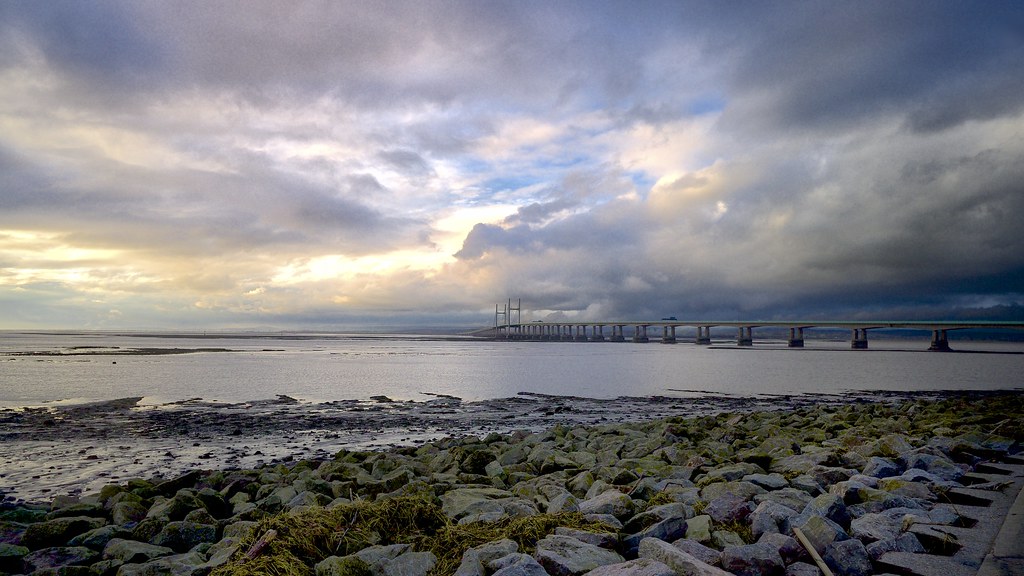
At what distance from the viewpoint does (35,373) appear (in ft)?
136

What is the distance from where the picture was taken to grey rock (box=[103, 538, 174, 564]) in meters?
6.59

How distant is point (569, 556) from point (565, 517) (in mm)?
1209

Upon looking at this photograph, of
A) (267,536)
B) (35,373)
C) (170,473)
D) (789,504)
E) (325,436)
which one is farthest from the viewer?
(35,373)

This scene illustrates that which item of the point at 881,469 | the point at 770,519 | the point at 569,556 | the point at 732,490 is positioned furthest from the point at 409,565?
the point at 881,469

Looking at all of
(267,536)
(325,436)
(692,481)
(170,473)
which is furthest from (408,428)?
(267,536)

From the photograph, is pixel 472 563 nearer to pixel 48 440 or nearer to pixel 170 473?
pixel 170 473

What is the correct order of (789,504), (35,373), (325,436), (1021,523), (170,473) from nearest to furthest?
(1021,523) → (789,504) → (170,473) → (325,436) → (35,373)

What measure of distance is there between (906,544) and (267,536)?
6.04m

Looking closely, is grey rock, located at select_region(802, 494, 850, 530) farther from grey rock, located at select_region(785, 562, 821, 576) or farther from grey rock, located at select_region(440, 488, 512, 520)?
grey rock, located at select_region(440, 488, 512, 520)

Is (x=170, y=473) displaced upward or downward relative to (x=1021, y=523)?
downward

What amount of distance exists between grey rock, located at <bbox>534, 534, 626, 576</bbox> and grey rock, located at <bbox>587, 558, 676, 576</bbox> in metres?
0.19

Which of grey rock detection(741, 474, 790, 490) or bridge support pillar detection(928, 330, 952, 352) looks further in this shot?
bridge support pillar detection(928, 330, 952, 352)

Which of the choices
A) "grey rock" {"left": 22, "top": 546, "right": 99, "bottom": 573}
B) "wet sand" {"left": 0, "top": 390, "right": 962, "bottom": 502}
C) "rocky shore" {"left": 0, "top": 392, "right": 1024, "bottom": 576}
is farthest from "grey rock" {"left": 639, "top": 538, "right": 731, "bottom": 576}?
"wet sand" {"left": 0, "top": 390, "right": 962, "bottom": 502}

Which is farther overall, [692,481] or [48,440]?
[48,440]
